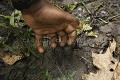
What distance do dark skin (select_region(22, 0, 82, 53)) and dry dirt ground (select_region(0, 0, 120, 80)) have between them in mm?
202

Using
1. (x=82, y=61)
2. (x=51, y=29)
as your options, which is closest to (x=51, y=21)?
(x=51, y=29)

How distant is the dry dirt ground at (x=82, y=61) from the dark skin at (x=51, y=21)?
202 mm

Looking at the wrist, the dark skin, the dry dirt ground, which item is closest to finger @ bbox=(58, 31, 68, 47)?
the dark skin

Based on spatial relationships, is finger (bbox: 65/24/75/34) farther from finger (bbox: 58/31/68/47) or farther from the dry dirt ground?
the dry dirt ground

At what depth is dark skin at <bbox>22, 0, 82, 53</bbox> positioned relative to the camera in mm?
2096

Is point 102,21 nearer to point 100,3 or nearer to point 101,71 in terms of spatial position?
point 100,3

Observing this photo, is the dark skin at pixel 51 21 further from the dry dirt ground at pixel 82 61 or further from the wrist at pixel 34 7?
the dry dirt ground at pixel 82 61

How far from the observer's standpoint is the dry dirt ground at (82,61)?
91.7 inches

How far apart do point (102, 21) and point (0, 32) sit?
999 millimetres

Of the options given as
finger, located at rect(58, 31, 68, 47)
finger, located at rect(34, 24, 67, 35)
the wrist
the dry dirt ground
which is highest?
the wrist

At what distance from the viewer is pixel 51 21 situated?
2.15 m

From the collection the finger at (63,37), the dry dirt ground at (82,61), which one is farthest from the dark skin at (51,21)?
the dry dirt ground at (82,61)

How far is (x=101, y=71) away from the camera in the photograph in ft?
7.51

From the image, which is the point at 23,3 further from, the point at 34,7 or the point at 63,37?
the point at 63,37
